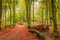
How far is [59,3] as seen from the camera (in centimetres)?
2759

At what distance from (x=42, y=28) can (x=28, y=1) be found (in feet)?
43.6

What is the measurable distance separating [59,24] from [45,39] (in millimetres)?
13229

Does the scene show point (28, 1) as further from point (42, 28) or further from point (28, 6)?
point (42, 28)

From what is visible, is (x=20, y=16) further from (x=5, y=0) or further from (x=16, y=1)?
(x=5, y=0)

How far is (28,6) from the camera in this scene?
30.6m

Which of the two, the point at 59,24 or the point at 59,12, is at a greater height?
the point at 59,12

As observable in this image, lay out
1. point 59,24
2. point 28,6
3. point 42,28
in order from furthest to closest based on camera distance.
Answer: point 28,6
point 59,24
point 42,28

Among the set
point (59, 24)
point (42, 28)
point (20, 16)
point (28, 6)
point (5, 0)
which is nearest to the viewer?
point (42, 28)

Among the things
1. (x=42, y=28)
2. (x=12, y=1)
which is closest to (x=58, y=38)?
(x=42, y=28)

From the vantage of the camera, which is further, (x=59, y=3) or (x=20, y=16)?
(x=20, y=16)

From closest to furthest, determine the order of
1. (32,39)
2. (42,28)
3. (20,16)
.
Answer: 1. (32,39)
2. (42,28)
3. (20,16)

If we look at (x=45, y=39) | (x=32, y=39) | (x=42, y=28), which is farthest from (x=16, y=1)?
(x=45, y=39)

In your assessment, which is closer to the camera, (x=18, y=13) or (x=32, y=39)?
(x=32, y=39)

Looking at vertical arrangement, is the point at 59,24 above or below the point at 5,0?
below
